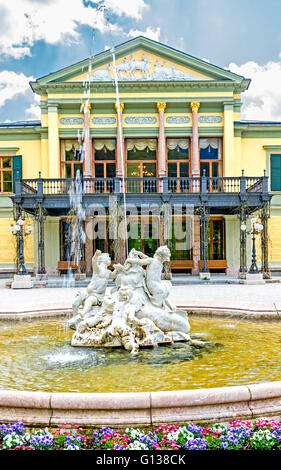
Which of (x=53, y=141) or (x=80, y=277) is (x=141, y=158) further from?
(x=80, y=277)

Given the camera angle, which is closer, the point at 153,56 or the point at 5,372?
the point at 5,372

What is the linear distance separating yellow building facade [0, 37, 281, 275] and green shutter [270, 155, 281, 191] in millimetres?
61

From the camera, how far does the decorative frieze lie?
81.8 feet

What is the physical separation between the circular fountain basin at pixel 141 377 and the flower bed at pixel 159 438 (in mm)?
270

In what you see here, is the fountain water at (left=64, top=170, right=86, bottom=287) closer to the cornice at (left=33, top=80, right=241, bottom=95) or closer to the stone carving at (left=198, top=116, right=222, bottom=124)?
the cornice at (left=33, top=80, right=241, bottom=95)

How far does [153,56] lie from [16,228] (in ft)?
45.4

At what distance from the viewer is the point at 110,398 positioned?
406cm

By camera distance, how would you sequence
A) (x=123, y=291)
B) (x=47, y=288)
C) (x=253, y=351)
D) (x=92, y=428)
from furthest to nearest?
(x=47, y=288) → (x=123, y=291) → (x=253, y=351) → (x=92, y=428)

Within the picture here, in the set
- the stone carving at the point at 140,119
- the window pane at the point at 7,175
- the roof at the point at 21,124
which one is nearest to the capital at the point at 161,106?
the stone carving at the point at 140,119

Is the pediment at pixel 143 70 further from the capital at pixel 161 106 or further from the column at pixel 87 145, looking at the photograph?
the column at pixel 87 145

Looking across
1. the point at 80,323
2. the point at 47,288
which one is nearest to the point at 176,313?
the point at 80,323

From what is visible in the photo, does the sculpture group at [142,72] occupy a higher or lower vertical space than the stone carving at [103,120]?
higher

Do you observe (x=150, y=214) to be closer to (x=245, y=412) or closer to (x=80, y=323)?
(x=80, y=323)

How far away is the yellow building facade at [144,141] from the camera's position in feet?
80.2
